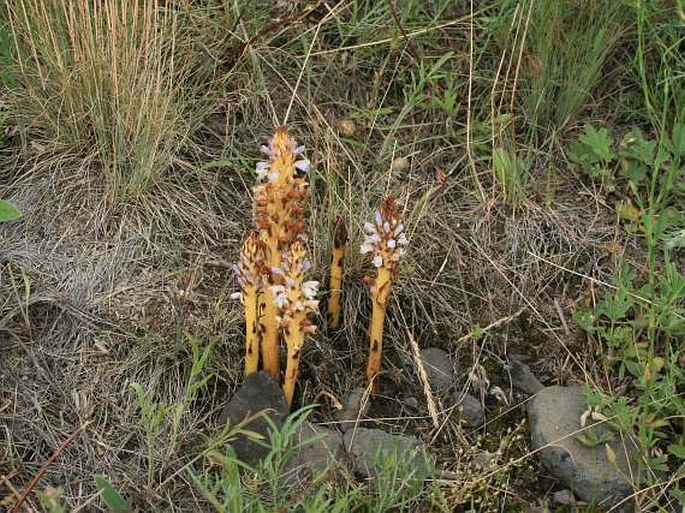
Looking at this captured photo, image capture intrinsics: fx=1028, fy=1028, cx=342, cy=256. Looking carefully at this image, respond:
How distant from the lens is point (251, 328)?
2.57m

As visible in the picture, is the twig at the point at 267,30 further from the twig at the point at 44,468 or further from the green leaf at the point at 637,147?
the twig at the point at 44,468

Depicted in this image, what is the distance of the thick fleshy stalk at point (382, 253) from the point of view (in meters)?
2.45

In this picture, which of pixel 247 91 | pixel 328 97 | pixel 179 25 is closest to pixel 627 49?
pixel 328 97

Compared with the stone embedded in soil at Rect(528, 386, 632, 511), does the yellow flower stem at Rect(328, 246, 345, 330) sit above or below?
above

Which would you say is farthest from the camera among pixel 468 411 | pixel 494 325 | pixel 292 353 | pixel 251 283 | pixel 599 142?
pixel 599 142

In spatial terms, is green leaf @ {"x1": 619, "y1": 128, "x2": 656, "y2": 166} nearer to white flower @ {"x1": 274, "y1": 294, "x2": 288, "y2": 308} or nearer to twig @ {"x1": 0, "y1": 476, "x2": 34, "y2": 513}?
white flower @ {"x1": 274, "y1": 294, "x2": 288, "y2": 308}

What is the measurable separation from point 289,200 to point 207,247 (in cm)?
64

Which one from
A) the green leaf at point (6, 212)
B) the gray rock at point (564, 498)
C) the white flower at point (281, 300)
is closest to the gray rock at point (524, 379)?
the gray rock at point (564, 498)

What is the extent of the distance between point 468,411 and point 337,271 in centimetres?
52

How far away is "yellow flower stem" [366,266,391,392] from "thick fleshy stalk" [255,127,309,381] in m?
0.24

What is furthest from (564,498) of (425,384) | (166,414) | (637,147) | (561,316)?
(637,147)

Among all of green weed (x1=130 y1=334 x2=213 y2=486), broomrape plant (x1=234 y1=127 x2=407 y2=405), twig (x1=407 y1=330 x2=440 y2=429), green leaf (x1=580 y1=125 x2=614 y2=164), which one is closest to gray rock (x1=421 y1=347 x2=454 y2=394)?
twig (x1=407 y1=330 x2=440 y2=429)

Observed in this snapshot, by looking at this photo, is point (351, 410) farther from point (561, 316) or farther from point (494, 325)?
point (561, 316)

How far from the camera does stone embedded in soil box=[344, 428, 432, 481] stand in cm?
249
